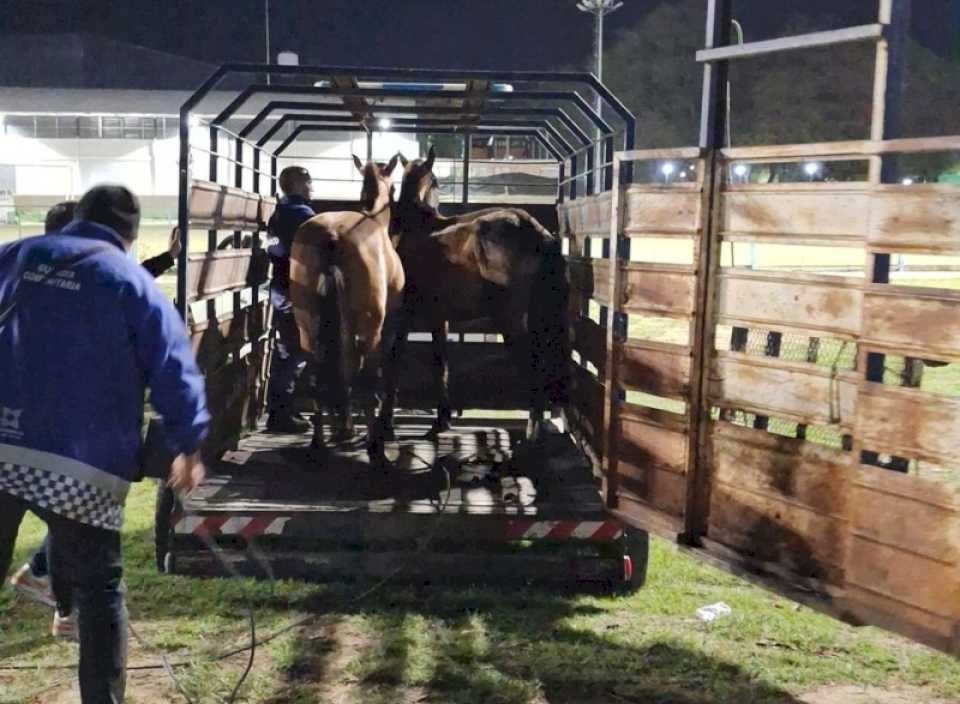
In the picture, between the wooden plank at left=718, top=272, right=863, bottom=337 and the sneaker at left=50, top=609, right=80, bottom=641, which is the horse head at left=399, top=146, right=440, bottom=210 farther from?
the sneaker at left=50, top=609, right=80, bottom=641

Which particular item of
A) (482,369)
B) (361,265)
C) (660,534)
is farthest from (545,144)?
(660,534)

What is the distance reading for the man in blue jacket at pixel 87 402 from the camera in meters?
3.18

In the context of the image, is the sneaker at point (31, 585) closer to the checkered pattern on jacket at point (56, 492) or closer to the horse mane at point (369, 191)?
the checkered pattern on jacket at point (56, 492)

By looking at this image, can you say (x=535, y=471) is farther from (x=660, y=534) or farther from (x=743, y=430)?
(x=743, y=430)

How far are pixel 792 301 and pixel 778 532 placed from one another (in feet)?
2.91

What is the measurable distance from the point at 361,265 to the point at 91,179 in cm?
2521

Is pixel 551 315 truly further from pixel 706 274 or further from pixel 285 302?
pixel 706 274

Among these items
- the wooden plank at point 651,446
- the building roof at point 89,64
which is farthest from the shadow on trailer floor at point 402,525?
the building roof at point 89,64

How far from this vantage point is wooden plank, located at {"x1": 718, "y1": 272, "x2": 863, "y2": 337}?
3.57 meters

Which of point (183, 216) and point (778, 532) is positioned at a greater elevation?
point (183, 216)

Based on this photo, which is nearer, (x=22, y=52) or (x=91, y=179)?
(x=91, y=179)

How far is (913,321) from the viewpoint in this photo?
3.27 metres

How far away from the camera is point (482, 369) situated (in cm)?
810

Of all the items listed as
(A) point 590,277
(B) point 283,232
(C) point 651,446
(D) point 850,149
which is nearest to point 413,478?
(A) point 590,277
